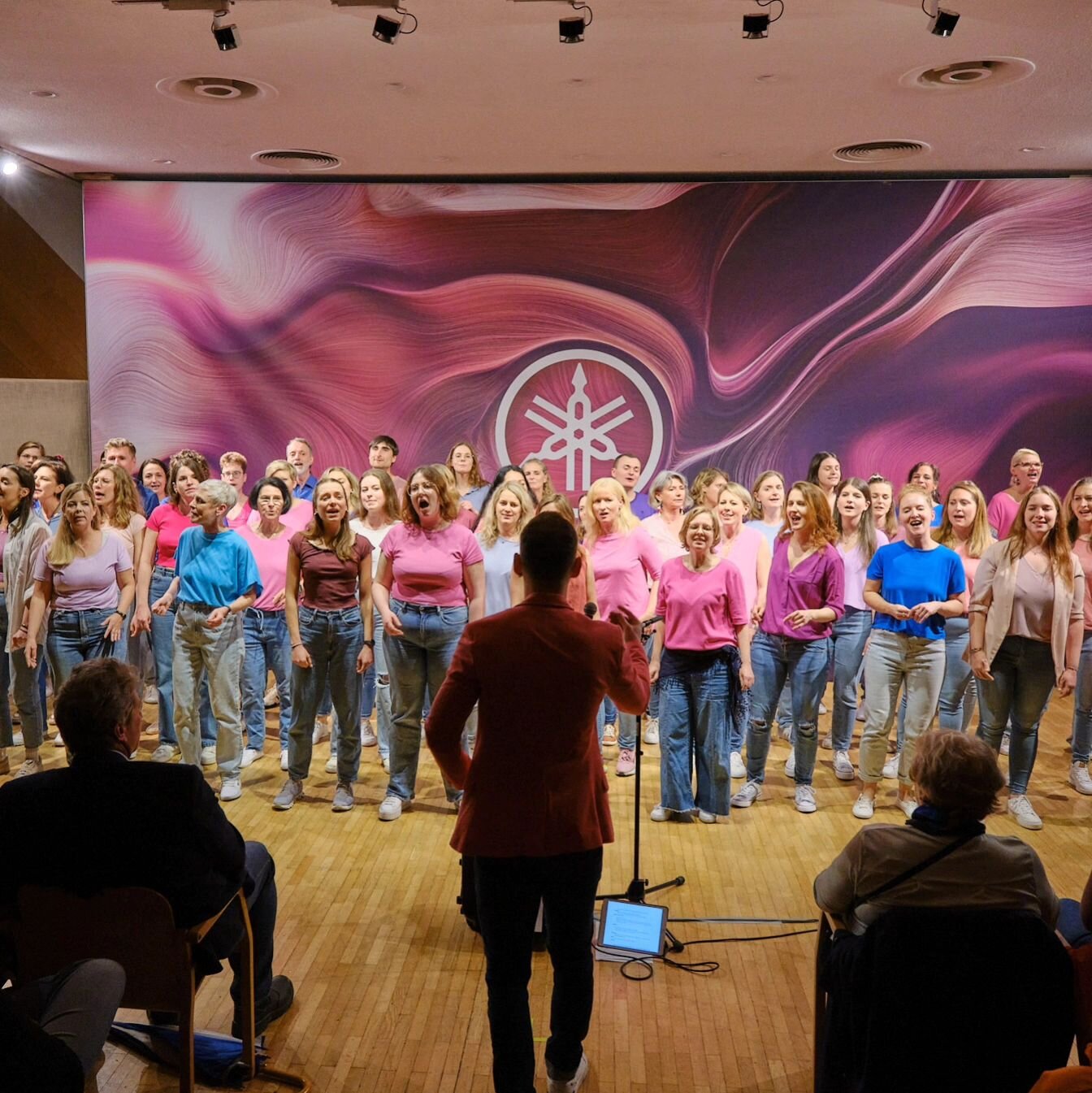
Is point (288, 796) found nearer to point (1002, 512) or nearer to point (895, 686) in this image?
point (895, 686)

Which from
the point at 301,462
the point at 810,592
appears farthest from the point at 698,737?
the point at 301,462

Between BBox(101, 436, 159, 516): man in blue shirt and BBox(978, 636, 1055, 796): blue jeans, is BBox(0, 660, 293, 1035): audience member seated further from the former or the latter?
BBox(101, 436, 159, 516): man in blue shirt

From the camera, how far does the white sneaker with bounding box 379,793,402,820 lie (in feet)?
17.1

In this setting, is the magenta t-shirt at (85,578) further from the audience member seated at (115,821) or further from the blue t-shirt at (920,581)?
the blue t-shirt at (920,581)

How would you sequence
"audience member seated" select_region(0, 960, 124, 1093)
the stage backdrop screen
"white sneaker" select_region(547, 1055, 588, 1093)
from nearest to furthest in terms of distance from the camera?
"audience member seated" select_region(0, 960, 124, 1093) → "white sneaker" select_region(547, 1055, 588, 1093) → the stage backdrop screen

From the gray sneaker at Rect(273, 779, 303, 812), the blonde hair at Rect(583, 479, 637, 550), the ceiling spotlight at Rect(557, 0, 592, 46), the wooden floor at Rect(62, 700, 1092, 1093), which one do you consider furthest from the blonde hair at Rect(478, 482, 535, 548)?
the ceiling spotlight at Rect(557, 0, 592, 46)

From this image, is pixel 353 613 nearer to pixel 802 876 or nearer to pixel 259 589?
pixel 259 589

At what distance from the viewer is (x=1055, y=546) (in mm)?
5094

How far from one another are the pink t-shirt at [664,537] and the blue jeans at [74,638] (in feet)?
9.87

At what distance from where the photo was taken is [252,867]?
320 centimetres

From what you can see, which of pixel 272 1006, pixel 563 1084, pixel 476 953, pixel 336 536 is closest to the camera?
pixel 563 1084

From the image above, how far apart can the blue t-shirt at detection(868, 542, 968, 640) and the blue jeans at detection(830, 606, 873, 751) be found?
66 cm

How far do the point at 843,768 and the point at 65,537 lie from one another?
425 cm

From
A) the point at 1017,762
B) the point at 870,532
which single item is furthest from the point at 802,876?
the point at 870,532
